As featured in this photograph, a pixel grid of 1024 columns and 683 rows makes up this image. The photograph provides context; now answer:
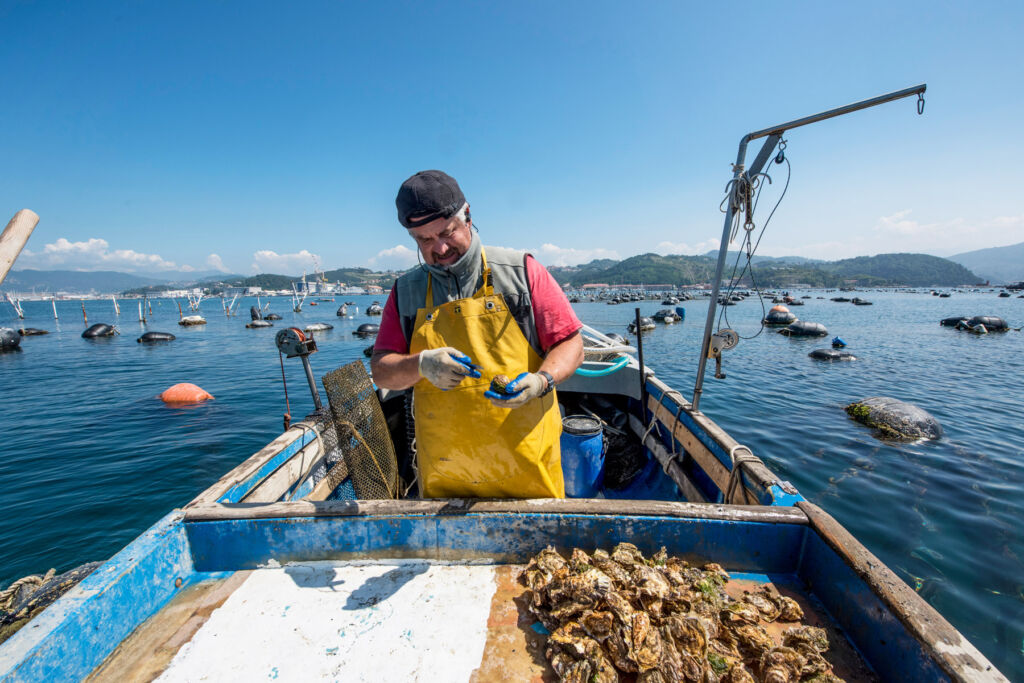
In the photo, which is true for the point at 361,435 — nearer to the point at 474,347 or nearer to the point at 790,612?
the point at 474,347

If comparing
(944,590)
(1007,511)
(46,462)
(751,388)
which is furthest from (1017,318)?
(46,462)

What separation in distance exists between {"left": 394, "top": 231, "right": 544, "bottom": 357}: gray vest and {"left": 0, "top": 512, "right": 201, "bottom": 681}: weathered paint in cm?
182

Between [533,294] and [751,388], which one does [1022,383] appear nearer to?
[751,388]

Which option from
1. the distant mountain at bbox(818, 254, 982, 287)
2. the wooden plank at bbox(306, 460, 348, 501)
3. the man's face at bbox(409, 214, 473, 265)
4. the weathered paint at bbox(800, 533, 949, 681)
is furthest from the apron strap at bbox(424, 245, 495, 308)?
the distant mountain at bbox(818, 254, 982, 287)

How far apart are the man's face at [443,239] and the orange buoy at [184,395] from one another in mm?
16281

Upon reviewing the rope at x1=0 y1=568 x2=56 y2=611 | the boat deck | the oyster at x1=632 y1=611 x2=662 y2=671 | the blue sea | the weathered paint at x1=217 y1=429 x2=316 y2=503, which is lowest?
the blue sea

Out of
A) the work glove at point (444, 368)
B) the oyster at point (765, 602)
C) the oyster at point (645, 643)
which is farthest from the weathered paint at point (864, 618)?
the work glove at point (444, 368)

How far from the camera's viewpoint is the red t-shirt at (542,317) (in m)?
2.35

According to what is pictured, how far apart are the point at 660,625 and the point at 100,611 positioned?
2684 millimetres

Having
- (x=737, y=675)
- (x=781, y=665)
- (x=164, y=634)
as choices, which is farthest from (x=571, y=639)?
(x=164, y=634)

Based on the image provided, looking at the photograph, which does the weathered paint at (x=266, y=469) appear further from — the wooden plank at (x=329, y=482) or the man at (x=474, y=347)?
the man at (x=474, y=347)

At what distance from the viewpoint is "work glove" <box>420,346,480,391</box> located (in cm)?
203

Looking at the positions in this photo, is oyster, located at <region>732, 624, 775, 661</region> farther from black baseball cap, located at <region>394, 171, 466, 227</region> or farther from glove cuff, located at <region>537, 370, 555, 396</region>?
black baseball cap, located at <region>394, 171, 466, 227</region>

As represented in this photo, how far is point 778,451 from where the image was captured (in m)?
9.05
